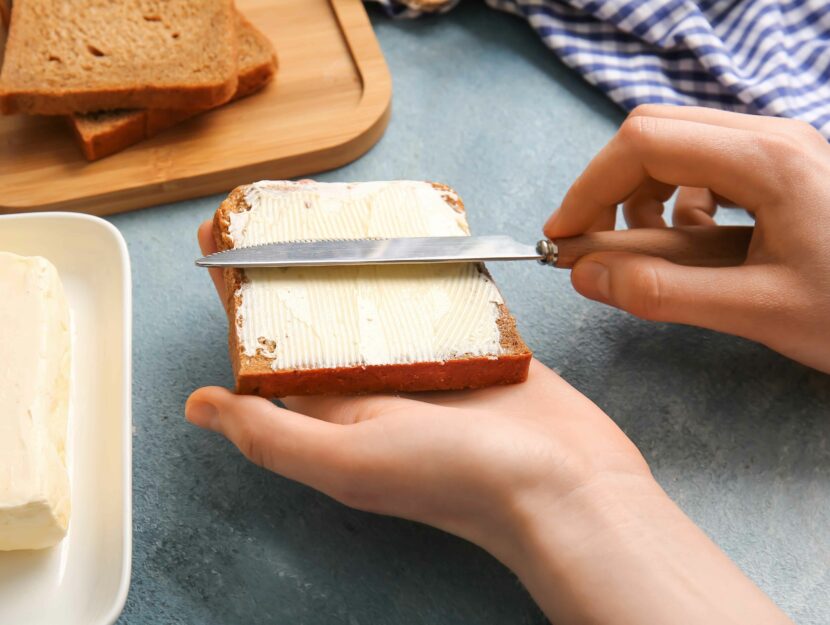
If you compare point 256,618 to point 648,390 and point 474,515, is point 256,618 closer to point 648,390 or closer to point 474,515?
point 474,515

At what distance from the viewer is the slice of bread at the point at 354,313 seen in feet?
3.87

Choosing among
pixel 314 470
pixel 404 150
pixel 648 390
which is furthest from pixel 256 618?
pixel 404 150

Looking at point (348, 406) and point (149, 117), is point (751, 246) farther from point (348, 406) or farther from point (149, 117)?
point (149, 117)

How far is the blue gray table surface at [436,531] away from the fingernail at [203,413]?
0.17 meters

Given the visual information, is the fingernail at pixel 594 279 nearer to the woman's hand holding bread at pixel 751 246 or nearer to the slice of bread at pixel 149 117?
the woman's hand holding bread at pixel 751 246

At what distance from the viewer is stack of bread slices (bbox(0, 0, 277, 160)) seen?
1695 millimetres

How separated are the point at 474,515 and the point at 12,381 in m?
0.67

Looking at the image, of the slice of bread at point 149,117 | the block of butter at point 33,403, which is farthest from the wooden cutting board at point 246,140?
the block of butter at point 33,403

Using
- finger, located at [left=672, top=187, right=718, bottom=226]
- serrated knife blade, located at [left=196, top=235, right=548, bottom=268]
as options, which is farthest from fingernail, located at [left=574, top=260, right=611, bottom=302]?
finger, located at [left=672, top=187, right=718, bottom=226]

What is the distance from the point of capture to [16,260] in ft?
3.94

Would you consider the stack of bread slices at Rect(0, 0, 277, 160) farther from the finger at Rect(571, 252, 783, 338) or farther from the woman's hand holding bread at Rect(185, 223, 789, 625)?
the finger at Rect(571, 252, 783, 338)

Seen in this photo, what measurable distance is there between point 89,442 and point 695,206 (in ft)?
4.02

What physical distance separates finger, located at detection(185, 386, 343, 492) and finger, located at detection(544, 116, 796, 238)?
27.1 inches

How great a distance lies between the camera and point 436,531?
4.30 ft
